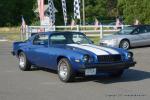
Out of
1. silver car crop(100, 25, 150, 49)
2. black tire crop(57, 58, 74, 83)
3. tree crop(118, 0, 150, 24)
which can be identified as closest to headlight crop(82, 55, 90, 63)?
black tire crop(57, 58, 74, 83)

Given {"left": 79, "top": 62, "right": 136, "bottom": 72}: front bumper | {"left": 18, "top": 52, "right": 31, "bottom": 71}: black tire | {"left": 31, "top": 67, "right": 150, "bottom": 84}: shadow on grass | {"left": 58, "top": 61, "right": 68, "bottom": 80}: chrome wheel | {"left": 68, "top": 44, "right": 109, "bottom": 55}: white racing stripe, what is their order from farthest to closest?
{"left": 18, "top": 52, "right": 31, "bottom": 71}: black tire
{"left": 31, "top": 67, "right": 150, "bottom": 84}: shadow on grass
{"left": 58, "top": 61, "right": 68, "bottom": 80}: chrome wheel
{"left": 68, "top": 44, "right": 109, "bottom": 55}: white racing stripe
{"left": 79, "top": 62, "right": 136, "bottom": 72}: front bumper

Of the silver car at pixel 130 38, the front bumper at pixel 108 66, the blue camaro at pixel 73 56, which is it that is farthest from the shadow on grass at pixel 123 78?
the silver car at pixel 130 38

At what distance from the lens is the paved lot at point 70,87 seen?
966 cm

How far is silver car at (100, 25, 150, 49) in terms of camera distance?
2420cm

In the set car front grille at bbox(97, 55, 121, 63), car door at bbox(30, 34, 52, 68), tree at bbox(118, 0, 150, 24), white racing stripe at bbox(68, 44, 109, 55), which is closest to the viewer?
car front grille at bbox(97, 55, 121, 63)

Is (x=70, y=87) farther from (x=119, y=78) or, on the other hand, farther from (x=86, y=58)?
(x=119, y=78)

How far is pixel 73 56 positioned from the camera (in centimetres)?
1141

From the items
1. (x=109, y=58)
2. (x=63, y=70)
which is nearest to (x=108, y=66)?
(x=109, y=58)

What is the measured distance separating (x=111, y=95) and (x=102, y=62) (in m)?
1.72

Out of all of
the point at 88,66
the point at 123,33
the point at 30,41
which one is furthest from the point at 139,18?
the point at 88,66

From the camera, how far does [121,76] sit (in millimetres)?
12836

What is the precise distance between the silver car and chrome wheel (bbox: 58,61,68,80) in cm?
1195

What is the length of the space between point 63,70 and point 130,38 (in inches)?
521

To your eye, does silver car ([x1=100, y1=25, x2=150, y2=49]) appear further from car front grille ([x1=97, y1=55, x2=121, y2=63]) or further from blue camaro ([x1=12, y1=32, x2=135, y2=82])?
car front grille ([x1=97, y1=55, x2=121, y2=63])
